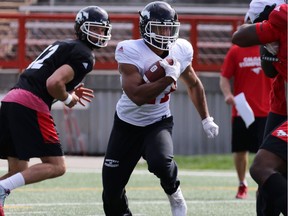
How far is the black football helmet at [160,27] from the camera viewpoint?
694cm

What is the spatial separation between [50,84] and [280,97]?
181 centimetres

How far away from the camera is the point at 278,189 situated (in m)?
5.86

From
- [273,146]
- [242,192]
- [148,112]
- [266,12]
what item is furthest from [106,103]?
[273,146]

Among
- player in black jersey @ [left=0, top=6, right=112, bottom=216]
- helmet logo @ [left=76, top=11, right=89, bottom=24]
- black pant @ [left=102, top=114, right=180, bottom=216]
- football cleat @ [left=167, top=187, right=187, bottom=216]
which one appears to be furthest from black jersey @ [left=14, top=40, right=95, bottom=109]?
football cleat @ [left=167, top=187, right=187, bottom=216]

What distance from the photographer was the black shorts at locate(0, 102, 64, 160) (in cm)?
728

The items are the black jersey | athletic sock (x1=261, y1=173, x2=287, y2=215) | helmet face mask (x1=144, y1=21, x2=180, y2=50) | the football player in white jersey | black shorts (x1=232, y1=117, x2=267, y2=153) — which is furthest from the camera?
black shorts (x1=232, y1=117, x2=267, y2=153)

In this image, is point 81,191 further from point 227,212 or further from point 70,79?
point 70,79

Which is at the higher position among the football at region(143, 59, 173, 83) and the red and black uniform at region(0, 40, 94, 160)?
the football at region(143, 59, 173, 83)

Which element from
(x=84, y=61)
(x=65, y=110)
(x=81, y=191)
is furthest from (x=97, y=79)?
(x=84, y=61)

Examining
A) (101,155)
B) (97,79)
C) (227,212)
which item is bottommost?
(101,155)

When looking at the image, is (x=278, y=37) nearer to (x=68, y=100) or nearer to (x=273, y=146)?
(x=273, y=146)

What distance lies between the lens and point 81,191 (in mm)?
10469

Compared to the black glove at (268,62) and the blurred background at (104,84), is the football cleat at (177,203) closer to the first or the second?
the black glove at (268,62)

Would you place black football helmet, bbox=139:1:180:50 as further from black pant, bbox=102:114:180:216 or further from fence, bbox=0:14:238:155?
fence, bbox=0:14:238:155
